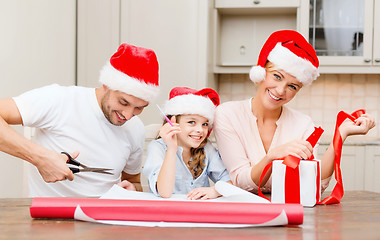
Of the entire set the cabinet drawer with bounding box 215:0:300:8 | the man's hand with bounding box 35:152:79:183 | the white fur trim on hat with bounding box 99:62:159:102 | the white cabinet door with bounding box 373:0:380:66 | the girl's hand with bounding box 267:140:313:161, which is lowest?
the man's hand with bounding box 35:152:79:183

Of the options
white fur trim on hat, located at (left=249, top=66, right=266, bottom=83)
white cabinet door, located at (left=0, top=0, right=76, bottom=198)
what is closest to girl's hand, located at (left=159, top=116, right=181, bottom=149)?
white fur trim on hat, located at (left=249, top=66, right=266, bottom=83)

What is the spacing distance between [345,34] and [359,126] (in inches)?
82.3

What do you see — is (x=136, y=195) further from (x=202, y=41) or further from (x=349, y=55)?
(x=349, y=55)

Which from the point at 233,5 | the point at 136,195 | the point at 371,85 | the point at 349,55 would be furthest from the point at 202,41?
the point at 136,195

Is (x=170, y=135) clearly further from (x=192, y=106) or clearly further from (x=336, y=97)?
(x=336, y=97)

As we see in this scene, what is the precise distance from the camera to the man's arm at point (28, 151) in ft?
4.33

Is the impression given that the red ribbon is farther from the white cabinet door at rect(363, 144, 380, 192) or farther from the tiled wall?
the tiled wall

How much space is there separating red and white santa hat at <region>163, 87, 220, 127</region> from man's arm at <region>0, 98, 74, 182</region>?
1.61 feet

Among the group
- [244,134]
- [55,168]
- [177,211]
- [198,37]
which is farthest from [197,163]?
[198,37]

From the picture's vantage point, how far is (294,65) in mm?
1627

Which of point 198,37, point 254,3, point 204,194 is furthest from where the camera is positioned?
point 254,3

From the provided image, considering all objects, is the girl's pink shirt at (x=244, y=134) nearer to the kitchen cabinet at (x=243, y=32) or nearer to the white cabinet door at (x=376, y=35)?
the kitchen cabinet at (x=243, y=32)

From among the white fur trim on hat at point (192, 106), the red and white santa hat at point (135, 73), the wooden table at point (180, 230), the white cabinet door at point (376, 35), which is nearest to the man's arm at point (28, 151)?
the wooden table at point (180, 230)

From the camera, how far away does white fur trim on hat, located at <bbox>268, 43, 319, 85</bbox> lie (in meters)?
1.63
